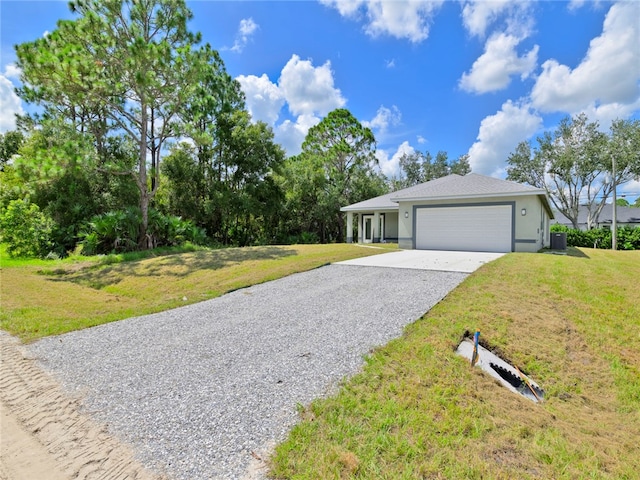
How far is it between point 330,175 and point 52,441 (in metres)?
25.6

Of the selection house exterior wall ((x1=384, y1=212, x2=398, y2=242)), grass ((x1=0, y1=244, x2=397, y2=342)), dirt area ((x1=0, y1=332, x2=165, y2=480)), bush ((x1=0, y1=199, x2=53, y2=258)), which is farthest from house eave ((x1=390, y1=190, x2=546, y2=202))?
bush ((x1=0, y1=199, x2=53, y2=258))

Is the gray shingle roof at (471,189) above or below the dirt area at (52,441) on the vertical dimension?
above

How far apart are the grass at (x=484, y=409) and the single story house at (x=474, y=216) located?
7.97 meters

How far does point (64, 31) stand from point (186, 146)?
23.1ft

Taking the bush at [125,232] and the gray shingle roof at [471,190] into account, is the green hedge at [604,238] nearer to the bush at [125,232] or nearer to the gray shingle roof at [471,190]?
the gray shingle roof at [471,190]

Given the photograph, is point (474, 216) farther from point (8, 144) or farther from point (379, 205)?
point (8, 144)

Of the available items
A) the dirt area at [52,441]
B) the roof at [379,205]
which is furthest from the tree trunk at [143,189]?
the dirt area at [52,441]

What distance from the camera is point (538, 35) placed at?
12906mm

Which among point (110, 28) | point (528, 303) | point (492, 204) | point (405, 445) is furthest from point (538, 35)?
point (110, 28)

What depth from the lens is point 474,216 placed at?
45.2 feet

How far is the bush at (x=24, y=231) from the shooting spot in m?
12.8

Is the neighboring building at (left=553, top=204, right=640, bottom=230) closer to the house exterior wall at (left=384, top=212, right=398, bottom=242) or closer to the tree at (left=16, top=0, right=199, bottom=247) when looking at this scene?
the house exterior wall at (left=384, top=212, right=398, bottom=242)

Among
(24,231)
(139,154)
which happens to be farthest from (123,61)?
(24,231)

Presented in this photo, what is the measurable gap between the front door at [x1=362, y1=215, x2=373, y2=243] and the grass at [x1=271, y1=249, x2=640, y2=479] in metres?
15.1
